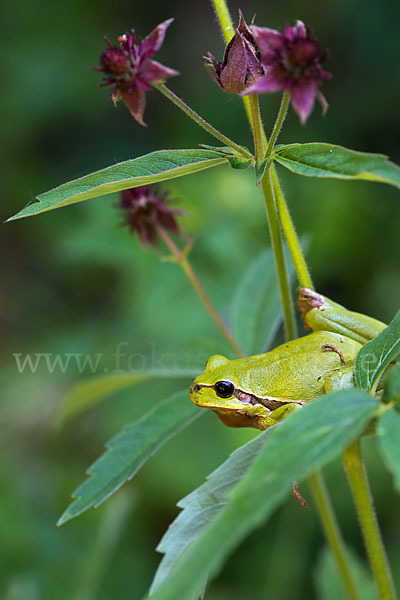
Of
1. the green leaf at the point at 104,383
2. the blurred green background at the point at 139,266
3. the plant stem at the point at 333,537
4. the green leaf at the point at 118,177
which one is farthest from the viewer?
the blurred green background at the point at 139,266

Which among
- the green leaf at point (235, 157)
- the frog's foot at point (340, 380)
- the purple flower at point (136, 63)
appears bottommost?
the frog's foot at point (340, 380)

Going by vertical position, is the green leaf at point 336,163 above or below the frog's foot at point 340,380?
above

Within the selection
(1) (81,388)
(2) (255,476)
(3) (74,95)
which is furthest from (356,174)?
(3) (74,95)

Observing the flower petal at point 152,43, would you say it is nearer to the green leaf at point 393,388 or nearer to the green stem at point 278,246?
the green stem at point 278,246

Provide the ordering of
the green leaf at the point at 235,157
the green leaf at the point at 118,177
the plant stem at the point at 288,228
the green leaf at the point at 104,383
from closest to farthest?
the green leaf at the point at 118,177
the green leaf at the point at 235,157
the plant stem at the point at 288,228
the green leaf at the point at 104,383

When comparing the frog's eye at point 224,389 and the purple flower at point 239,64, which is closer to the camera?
the purple flower at point 239,64

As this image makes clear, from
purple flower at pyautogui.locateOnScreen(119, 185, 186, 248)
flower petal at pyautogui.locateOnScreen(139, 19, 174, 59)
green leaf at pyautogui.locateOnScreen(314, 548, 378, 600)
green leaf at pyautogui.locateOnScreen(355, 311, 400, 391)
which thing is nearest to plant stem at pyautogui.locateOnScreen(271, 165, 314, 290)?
green leaf at pyautogui.locateOnScreen(355, 311, 400, 391)

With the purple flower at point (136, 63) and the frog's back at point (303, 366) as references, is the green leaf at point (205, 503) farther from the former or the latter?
the purple flower at point (136, 63)

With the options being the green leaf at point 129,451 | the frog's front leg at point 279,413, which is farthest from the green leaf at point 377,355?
the green leaf at point 129,451
